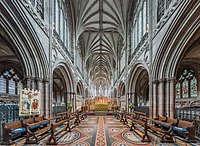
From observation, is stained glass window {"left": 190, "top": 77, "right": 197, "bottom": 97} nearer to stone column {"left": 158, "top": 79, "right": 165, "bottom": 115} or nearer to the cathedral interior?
the cathedral interior

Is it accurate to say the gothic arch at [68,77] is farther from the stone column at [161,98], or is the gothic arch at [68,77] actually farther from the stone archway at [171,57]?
the stone column at [161,98]

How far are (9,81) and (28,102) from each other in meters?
11.3

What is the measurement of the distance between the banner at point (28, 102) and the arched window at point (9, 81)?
33.4ft

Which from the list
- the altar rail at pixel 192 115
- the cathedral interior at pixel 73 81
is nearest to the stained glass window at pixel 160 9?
the cathedral interior at pixel 73 81

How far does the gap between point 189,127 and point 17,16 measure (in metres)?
8.58

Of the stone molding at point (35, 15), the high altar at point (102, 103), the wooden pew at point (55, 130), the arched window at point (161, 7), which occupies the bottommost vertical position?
the high altar at point (102, 103)

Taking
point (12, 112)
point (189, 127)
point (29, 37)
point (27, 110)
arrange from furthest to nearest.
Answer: point (29, 37) < point (12, 112) < point (27, 110) < point (189, 127)

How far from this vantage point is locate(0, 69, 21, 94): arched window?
Result: 14.4 meters

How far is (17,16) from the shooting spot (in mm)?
6098

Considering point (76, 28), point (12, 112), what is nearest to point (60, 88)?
point (76, 28)

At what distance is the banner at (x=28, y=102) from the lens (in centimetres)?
589

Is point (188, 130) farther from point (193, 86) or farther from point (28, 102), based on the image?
point (193, 86)

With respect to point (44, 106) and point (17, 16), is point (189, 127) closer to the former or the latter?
point (44, 106)

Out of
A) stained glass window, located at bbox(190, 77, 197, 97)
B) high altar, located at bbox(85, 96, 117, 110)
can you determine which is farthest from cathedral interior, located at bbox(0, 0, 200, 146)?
high altar, located at bbox(85, 96, 117, 110)
